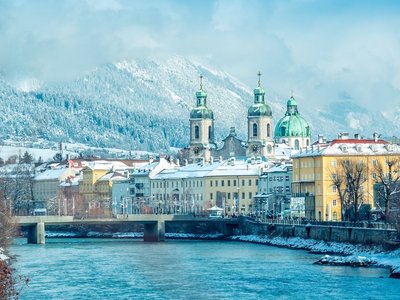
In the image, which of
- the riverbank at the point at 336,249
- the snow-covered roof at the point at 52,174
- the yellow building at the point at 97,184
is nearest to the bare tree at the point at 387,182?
the riverbank at the point at 336,249

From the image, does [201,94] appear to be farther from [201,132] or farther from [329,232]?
[329,232]

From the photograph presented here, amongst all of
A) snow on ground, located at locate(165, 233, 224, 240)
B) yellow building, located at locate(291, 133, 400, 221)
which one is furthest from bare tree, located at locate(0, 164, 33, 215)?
yellow building, located at locate(291, 133, 400, 221)

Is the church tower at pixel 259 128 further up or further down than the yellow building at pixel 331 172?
further up

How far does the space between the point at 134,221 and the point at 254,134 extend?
63.5 metres

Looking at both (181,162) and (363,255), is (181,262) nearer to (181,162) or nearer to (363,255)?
(363,255)

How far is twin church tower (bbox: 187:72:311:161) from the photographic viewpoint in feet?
594

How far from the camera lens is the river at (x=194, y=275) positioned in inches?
2537

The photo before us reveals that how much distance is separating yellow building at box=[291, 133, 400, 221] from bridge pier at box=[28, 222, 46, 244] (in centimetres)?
2072

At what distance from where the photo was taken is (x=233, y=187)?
488 feet

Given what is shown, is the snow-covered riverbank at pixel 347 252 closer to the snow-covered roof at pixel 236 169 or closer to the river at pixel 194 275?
the river at pixel 194 275

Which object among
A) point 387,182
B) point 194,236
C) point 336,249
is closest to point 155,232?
point 194,236

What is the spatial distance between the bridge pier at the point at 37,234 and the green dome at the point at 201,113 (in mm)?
72902

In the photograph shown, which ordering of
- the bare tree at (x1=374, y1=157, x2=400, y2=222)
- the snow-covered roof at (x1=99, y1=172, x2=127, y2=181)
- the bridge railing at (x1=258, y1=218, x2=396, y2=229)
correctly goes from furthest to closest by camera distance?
the snow-covered roof at (x1=99, y1=172, x2=127, y2=181), the bare tree at (x1=374, y1=157, x2=400, y2=222), the bridge railing at (x1=258, y1=218, x2=396, y2=229)

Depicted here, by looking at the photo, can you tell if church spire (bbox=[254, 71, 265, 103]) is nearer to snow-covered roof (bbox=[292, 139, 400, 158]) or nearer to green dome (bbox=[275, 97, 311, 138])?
green dome (bbox=[275, 97, 311, 138])
